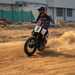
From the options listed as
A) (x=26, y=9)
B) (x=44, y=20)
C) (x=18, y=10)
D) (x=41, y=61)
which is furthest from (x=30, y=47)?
(x=26, y=9)

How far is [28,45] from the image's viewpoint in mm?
11148

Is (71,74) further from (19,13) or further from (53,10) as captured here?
(53,10)

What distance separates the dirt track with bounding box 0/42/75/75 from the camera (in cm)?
819

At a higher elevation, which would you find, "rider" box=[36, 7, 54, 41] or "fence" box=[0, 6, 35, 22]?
"rider" box=[36, 7, 54, 41]

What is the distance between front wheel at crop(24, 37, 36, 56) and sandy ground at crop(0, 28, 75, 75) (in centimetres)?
17

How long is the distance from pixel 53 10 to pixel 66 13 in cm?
355

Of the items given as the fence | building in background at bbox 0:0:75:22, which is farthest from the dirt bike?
the fence

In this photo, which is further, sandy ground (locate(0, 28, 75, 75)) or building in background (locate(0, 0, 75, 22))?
building in background (locate(0, 0, 75, 22))

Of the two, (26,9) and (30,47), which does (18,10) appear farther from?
(30,47)

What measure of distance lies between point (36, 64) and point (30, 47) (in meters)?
2.05

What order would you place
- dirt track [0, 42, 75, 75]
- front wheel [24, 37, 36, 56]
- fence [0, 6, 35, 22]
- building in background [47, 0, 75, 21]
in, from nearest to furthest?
1. dirt track [0, 42, 75, 75]
2. front wheel [24, 37, 36, 56]
3. fence [0, 6, 35, 22]
4. building in background [47, 0, 75, 21]

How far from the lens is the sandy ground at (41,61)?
27.1ft

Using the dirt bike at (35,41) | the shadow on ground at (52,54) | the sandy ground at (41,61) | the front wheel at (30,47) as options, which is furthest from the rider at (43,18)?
the sandy ground at (41,61)

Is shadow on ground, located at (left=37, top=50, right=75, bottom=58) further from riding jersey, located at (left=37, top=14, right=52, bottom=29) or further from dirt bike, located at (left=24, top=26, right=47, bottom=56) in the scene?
riding jersey, located at (left=37, top=14, right=52, bottom=29)
